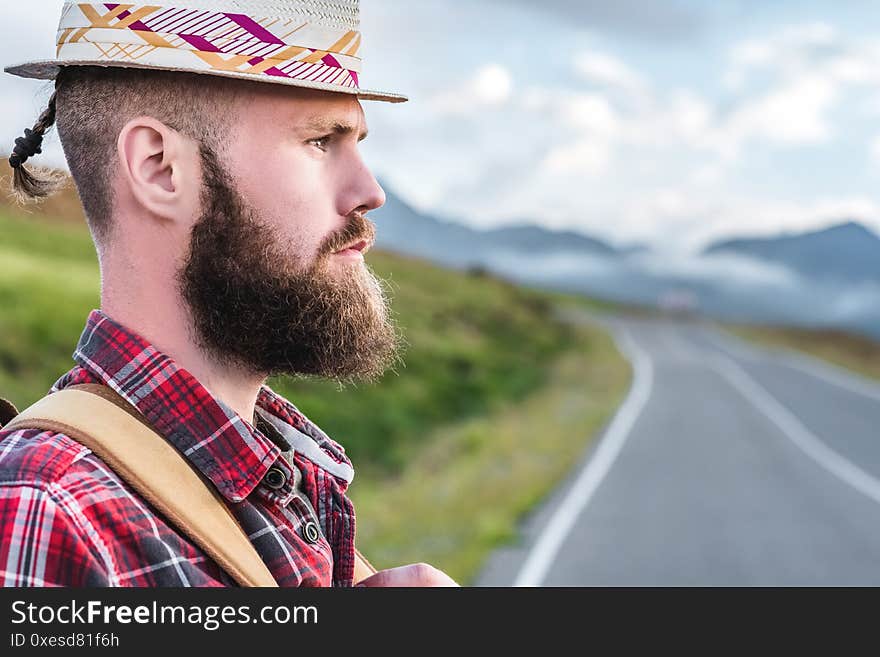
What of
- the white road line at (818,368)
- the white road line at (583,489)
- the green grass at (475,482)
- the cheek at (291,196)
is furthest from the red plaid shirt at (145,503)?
the white road line at (818,368)

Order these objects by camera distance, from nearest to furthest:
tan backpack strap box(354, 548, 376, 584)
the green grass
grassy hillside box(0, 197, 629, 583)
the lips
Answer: the lips, tan backpack strap box(354, 548, 376, 584), the green grass, grassy hillside box(0, 197, 629, 583)

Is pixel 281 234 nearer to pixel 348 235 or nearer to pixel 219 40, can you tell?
pixel 348 235

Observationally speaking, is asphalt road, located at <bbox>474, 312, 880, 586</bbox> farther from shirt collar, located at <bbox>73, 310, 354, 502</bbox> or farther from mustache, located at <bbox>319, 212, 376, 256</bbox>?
shirt collar, located at <bbox>73, 310, 354, 502</bbox>

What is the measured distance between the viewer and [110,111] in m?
1.99

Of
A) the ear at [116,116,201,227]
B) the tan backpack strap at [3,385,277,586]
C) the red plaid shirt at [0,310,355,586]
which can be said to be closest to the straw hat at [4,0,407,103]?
the ear at [116,116,201,227]

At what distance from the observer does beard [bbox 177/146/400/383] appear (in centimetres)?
197

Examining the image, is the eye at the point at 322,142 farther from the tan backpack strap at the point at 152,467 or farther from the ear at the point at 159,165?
the tan backpack strap at the point at 152,467

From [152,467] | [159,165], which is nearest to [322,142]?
[159,165]

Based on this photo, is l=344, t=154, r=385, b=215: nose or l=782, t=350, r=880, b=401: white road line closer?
l=344, t=154, r=385, b=215: nose

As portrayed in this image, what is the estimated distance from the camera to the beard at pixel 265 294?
197 centimetres

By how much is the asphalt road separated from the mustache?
6622 millimetres

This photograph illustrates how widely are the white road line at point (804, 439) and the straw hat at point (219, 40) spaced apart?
12297mm

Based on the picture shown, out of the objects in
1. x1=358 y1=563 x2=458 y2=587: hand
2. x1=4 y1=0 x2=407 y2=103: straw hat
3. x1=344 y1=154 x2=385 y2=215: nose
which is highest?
x1=4 y1=0 x2=407 y2=103: straw hat
